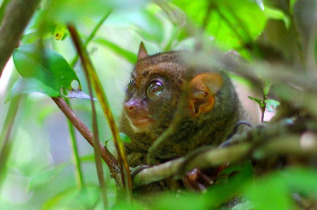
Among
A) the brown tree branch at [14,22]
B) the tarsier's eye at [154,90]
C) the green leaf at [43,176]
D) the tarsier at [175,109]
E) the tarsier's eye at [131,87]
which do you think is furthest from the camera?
the tarsier's eye at [131,87]

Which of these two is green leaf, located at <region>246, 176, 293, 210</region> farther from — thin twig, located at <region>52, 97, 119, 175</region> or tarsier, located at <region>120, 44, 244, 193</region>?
tarsier, located at <region>120, 44, 244, 193</region>

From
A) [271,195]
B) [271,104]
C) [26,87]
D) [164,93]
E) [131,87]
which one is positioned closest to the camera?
[271,195]

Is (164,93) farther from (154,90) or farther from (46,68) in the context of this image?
(46,68)

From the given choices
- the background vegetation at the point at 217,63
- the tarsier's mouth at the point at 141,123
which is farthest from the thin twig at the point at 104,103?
the tarsier's mouth at the point at 141,123

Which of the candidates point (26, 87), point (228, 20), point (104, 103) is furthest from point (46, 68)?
point (228, 20)

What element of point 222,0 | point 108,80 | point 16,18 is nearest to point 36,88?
point 16,18

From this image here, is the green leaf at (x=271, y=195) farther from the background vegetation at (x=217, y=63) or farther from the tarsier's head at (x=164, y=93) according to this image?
the tarsier's head at (x=164, y=93)

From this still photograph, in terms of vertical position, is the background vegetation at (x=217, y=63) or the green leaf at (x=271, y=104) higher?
the background vegetation at (x=217, y=63)
